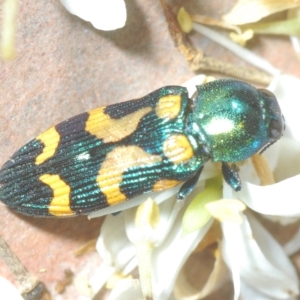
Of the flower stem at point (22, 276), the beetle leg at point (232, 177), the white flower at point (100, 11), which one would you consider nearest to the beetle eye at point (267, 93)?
Answer: the beetle leg at point (232, 177)

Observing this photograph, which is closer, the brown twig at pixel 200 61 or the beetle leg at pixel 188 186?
the beetle leg at pixel 188 186

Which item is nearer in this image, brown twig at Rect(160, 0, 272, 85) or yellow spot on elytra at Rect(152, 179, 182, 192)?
yellow spot on elytra at Rect(152, 179, 182, 192)

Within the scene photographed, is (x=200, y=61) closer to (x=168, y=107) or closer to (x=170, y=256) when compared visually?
(x=168, y=107)

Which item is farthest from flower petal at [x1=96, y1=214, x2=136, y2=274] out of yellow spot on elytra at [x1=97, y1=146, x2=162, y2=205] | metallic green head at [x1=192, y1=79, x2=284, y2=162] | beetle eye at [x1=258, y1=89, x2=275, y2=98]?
beetle eye at [x1=258, y1=89, x2=275, y2=98]

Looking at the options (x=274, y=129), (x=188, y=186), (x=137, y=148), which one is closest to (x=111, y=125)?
(x=137, y=148)

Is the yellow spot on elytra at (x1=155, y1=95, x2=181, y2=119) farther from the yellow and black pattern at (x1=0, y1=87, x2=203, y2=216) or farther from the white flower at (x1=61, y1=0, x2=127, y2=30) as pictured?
the white flower at (x1=61, y1=0, x2=127, y2=30)

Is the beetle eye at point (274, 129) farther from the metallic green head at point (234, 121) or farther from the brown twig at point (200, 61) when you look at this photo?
the brown twig at point (200, 61)
